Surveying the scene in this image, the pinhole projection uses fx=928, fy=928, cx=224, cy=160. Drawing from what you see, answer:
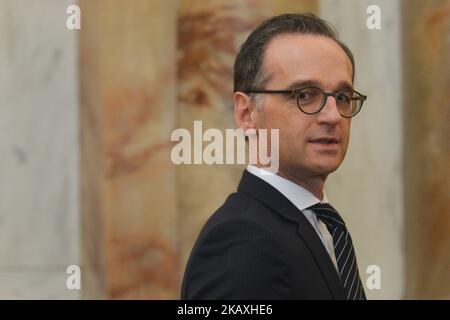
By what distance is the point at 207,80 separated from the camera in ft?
16.2

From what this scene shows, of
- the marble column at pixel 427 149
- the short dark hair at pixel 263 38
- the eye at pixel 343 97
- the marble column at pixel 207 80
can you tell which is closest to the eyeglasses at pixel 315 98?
the eye at pixel 343 97

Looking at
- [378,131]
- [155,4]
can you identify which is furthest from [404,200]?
[155,4]

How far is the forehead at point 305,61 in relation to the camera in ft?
7.68

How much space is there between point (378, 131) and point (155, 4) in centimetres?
147

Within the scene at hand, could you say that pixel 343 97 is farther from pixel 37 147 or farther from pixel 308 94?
pixel 37 147

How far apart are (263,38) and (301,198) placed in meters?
0.45

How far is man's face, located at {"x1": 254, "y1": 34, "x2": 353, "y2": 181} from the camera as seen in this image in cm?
235

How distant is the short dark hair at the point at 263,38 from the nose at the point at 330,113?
0.20 m

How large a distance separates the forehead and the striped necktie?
334 mm

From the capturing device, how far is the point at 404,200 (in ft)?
17.4

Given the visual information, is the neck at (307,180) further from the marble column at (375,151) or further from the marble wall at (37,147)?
the marble wall at (37,147)

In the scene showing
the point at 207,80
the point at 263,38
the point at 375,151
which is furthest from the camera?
the point at 375,151

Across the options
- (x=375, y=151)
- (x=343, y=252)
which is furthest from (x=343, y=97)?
(x=375, y=151)
